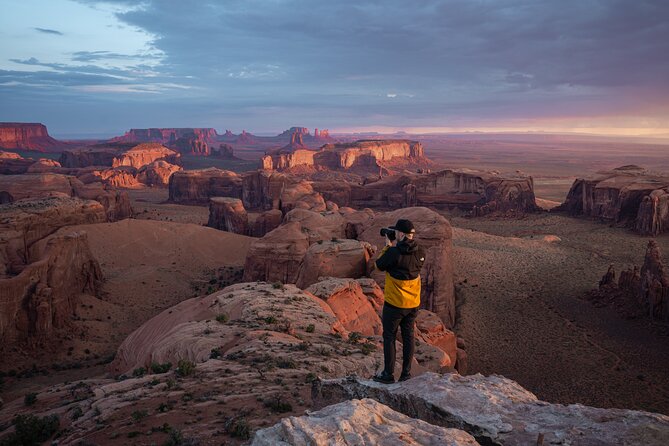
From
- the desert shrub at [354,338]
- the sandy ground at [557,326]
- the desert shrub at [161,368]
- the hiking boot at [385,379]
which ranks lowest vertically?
the sandy ground at [557,326]

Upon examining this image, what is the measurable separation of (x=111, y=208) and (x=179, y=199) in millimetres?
23540

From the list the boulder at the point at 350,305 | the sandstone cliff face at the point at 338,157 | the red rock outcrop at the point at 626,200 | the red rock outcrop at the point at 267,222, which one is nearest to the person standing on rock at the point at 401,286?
the boulder at the point at 350,305

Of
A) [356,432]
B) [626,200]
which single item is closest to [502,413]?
[356,432]

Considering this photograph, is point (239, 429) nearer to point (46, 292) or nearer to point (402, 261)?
point (402, 261)

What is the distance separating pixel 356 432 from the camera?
5078 mm

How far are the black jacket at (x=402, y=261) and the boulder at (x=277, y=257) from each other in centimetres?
1970

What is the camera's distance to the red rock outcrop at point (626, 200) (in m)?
44.8

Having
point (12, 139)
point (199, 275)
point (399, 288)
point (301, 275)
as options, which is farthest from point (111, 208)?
point (12, 139)

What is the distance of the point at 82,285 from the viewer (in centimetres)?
2684

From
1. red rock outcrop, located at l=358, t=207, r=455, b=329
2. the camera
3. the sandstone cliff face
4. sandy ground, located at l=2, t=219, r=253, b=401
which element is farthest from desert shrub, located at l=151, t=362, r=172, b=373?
the sandstone cliff face

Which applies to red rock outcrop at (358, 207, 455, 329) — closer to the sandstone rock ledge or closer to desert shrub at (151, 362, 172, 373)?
desert shrub at (151, 362, 172, 373)

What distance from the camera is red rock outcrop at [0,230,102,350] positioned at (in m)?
21.0

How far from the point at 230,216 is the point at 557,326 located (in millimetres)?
32257

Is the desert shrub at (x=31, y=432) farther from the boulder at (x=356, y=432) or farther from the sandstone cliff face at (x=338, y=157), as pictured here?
the sandstone cliff face at (x=338, y=157)
